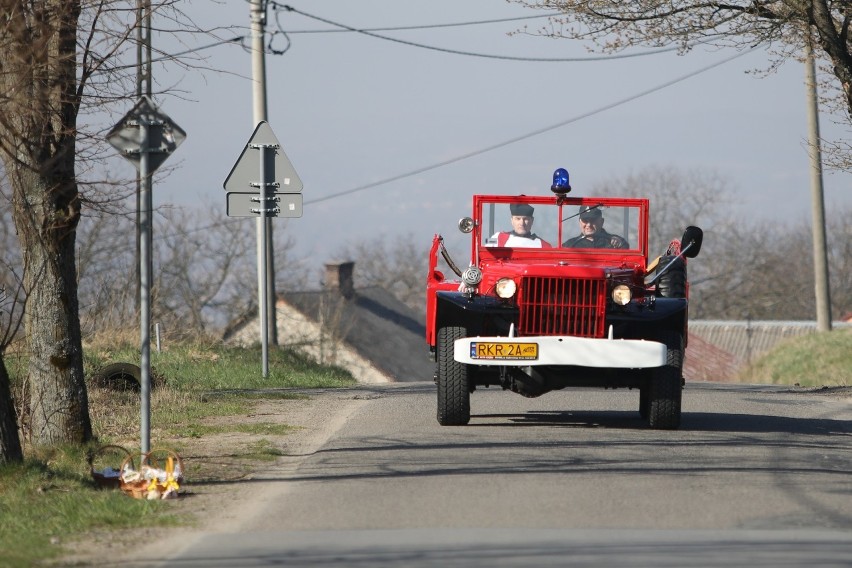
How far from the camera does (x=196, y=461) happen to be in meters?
10.0

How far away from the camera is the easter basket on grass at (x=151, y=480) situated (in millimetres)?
8523

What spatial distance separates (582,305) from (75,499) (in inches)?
198

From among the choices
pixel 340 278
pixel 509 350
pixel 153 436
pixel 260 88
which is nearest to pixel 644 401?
pixel 509 350

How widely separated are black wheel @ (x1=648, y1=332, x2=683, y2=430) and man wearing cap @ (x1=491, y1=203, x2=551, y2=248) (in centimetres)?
200

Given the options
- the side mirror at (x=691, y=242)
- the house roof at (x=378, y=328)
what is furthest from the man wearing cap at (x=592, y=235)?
the house roof at (x=378, y=328)

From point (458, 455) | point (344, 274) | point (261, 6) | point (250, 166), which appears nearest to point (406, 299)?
point (344, 274)

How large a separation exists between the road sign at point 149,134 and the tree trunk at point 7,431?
174cm

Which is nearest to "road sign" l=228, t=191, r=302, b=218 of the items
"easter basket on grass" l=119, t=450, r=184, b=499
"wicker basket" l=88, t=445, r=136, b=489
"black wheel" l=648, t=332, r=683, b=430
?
"black wheel" l=648, t=332, r=683, b=430

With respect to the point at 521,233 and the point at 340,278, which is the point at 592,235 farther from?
the point at 340,278

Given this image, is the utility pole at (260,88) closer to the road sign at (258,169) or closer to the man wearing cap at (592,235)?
the road sign at (258,169)

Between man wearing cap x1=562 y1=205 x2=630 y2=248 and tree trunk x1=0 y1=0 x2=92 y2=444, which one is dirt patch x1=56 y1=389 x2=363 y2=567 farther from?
man wearing cap x1=562 y1=205 x2=630 y2=248

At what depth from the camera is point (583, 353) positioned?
440 inches

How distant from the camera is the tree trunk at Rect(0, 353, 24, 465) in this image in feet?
29.7

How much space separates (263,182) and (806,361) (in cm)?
1559
